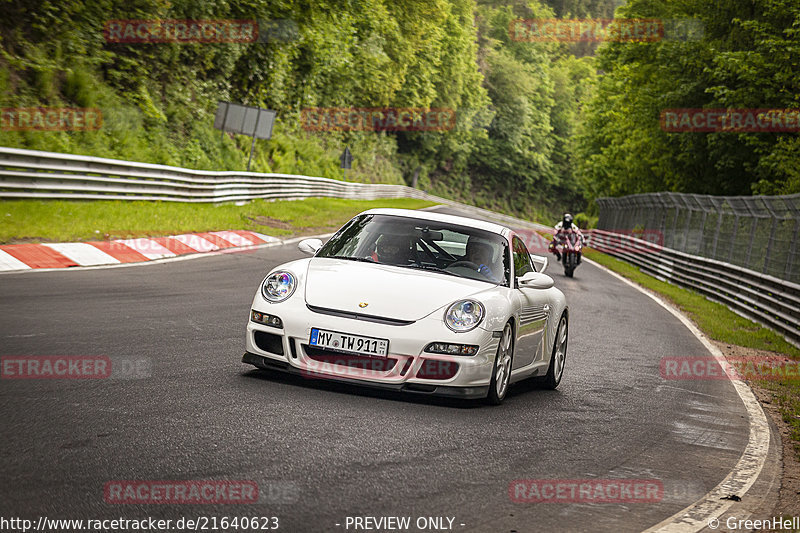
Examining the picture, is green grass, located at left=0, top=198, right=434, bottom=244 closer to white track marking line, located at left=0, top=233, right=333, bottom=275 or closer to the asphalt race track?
white track marking line, located at left=0, top=233, right=333, bottom=275

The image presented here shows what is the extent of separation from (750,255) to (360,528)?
1818 centimetres

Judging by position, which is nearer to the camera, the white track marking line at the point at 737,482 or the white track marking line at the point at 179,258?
the white track marking line at the point at 737,482

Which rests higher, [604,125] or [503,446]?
[604,125]

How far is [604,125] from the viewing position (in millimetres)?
63406

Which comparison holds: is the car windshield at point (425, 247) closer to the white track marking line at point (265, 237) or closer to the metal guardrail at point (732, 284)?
the metal guardrail at point (732, 284)

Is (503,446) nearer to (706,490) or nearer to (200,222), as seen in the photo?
(706,490)

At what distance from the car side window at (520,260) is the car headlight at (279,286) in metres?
1.90

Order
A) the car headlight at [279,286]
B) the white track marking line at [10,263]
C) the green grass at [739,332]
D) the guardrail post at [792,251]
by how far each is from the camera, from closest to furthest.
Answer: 1. the car headlight at [279,286]
2. the green grass at [739,332]
3. the white track marking line at [10,263]
4. the guardrail post at [792,251]

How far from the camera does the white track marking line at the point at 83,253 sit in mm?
13336

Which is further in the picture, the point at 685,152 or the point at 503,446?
the point at 685,152

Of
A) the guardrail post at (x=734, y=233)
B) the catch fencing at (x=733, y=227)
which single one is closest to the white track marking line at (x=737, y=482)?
the catch fencing at (x=733, y=227)

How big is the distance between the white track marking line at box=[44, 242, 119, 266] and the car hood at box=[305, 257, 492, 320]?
7.19 meters

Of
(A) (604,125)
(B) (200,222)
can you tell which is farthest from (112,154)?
(A) (604,125)

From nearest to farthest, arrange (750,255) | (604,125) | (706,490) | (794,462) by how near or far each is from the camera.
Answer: (706,490)
(794,462)
(750,255)
(604,125)
